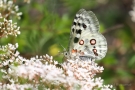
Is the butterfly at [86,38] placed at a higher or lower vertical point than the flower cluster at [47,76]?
higher

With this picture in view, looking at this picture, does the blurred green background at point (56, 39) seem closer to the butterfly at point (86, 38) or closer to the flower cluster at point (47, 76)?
the butterfly at point (86, 38)

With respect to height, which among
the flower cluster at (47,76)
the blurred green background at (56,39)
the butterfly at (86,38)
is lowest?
the flower cluster at (47,76)

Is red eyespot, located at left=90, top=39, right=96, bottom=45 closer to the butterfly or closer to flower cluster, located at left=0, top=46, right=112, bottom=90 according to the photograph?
the butterfly

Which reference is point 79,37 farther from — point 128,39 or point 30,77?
point 128,39

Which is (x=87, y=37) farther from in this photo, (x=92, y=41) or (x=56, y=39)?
(x=56, y=39)

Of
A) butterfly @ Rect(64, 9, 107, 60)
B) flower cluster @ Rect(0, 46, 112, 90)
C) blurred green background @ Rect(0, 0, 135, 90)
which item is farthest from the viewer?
blurred green background @ Rect(0, 0, 135, 90)

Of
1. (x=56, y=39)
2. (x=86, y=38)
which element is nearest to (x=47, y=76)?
(x=86, y=38)

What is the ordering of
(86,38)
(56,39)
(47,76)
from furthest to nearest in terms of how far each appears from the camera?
(56,39) < (86,38) < (47,76)

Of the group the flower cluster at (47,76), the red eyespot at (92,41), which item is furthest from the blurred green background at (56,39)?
the flower cluster at (47,76)

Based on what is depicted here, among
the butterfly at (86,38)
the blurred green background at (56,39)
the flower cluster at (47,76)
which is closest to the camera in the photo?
the flower cluster at (47,76)

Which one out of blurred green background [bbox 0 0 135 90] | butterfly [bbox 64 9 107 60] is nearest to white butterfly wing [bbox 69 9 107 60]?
butterfly [bbox 64 9 107 60]
